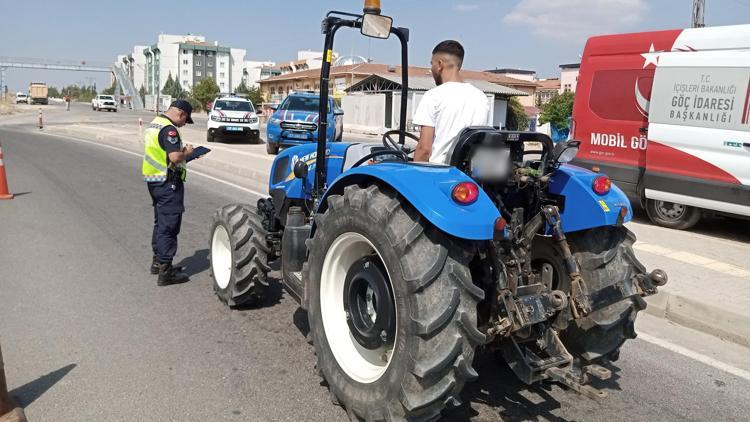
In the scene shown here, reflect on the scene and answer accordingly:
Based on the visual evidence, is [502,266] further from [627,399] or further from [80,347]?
[80,347]

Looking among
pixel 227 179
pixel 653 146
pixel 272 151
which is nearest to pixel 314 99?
pixel 272 151

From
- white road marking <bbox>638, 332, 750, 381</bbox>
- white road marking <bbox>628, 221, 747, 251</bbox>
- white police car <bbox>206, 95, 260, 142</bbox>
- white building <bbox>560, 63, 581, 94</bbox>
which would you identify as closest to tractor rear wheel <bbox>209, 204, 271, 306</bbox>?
white road marking <bbox>638, 332, 750, 381</bbox>

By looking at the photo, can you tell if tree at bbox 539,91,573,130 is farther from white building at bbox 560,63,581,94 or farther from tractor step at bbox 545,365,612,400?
white building at bbox 560,63,581,94

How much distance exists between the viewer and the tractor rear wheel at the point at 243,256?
4.75m

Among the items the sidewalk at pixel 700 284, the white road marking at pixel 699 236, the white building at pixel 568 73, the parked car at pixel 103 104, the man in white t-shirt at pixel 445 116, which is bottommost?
the sidewalk at pixel 700 284

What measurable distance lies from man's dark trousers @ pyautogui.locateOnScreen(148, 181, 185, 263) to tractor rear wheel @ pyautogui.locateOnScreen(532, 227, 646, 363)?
3.68 m

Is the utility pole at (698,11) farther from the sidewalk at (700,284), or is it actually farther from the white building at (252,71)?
the white building at (252,71)

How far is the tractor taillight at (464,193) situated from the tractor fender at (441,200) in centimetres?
2

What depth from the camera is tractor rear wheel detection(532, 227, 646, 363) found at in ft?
11.1

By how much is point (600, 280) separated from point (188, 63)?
14940cm

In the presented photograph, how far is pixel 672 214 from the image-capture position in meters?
8.96

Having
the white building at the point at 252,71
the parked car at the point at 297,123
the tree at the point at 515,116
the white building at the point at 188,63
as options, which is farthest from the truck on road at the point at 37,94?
the parked car at the point at 297,123

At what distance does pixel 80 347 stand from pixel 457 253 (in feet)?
9.54

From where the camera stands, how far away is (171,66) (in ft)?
456
